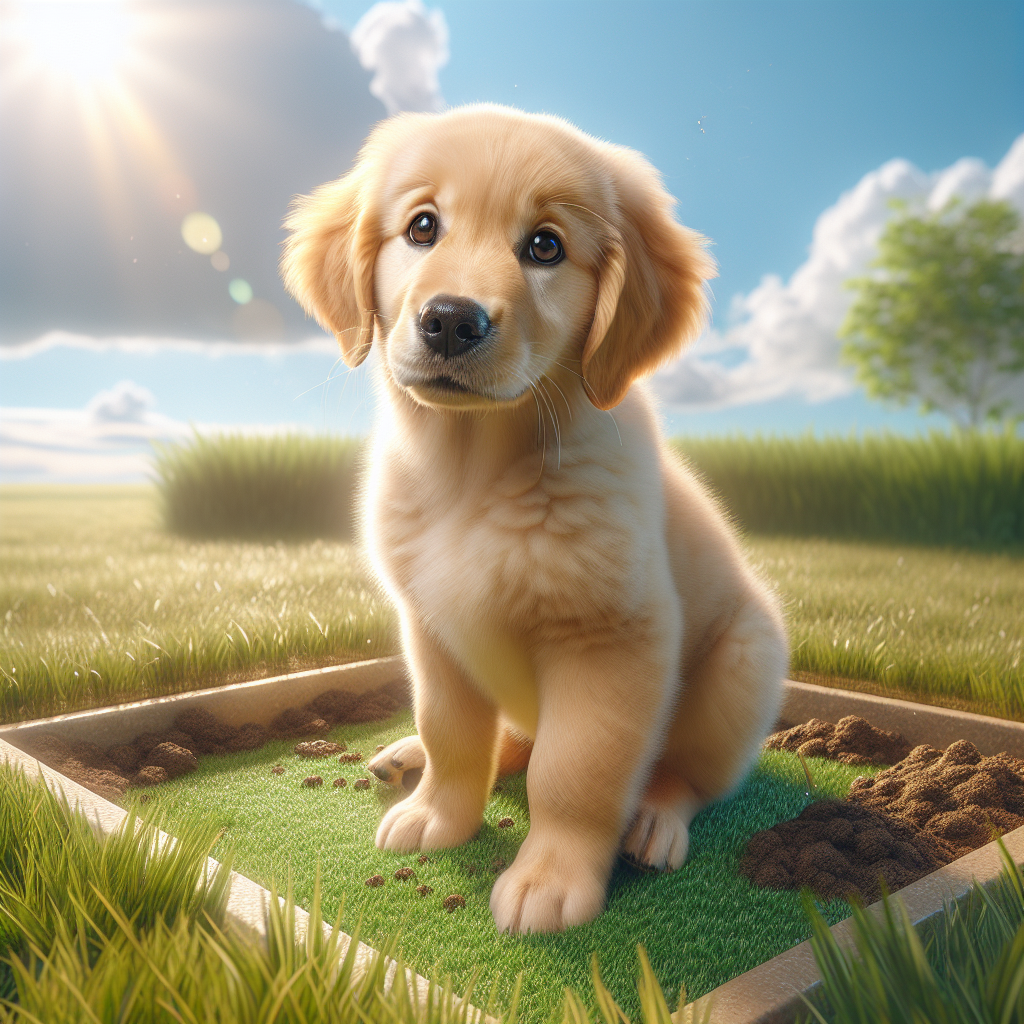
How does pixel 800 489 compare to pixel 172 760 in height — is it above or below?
above

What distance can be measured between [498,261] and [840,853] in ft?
5.01

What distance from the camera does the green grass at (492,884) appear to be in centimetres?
162

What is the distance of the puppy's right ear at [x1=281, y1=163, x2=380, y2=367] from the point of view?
1.97 metres

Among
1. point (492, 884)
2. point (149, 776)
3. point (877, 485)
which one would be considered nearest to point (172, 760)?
point (149, 776)

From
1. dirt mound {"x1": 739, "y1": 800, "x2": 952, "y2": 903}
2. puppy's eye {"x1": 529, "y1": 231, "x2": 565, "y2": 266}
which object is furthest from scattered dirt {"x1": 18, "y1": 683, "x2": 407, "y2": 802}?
puppy's eye {"x1": 529, "y1": 231, "x2": 565, "y2": 266}

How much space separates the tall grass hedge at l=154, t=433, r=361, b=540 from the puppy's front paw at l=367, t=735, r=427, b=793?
547 cm

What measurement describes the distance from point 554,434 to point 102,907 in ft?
4.11

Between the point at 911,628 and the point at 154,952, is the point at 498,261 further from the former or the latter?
the point at 911,628

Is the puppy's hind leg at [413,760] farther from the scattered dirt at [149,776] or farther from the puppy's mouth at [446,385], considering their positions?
the puppy's mouth at [446,385]

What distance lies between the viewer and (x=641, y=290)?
74.8 inches

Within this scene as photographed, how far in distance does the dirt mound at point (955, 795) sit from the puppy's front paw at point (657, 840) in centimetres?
63

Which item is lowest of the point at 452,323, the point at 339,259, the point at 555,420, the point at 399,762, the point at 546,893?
the point at 399,762

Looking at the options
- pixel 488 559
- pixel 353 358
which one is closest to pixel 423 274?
pixel 353 358

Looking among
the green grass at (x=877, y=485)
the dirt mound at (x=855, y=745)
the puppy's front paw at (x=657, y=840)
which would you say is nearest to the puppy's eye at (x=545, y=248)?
the puppy's front paw at (x=657, y=840)
